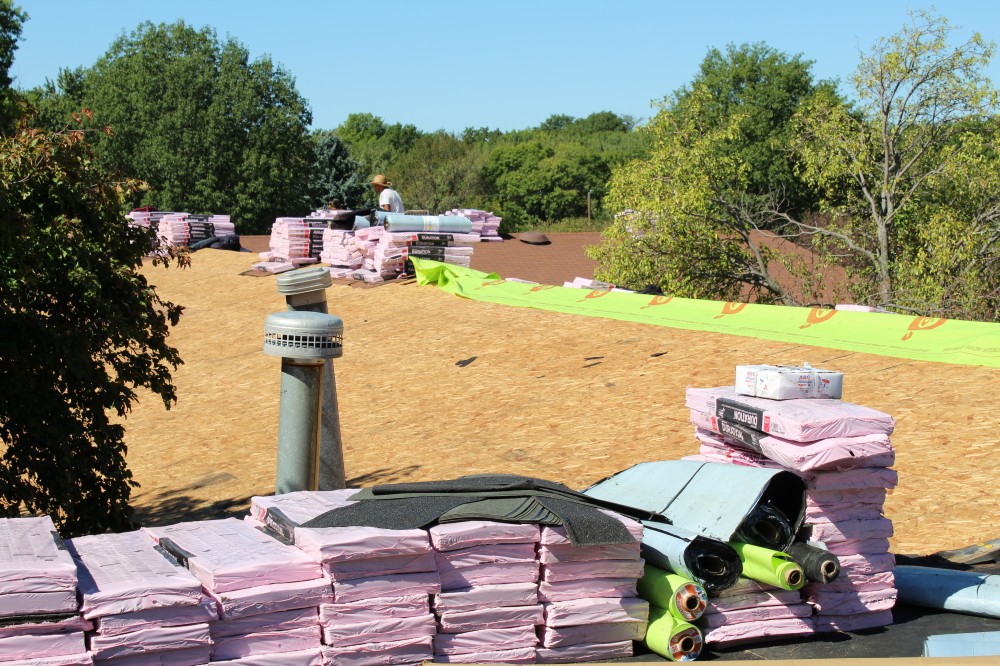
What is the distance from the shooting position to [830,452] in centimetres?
545

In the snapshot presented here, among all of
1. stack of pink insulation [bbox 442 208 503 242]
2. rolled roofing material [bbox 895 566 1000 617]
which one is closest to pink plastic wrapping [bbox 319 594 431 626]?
rolled roofing material [bbox 895 566 1000 617]

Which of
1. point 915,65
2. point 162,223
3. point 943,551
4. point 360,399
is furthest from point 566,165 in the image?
point 943,551

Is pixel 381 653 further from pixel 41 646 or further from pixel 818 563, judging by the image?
pixel 818 563

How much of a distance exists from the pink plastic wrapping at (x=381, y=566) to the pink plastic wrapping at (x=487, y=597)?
0.17m

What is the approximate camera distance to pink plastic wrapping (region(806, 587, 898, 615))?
5484 millimetres

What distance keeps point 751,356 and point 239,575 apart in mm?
10324

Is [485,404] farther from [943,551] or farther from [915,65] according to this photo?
[915,65]

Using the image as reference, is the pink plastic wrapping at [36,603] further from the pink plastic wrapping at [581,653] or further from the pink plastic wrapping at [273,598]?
the pink plastic wrapping at [581,653]

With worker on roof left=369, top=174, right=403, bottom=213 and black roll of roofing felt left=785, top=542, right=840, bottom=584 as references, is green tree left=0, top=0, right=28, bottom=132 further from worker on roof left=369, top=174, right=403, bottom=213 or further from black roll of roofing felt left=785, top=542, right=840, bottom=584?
black roll of roofing felt left=785, top=542, right=840, bottom=584

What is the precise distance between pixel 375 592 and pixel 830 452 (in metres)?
2.65

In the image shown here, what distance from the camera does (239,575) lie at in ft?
14.2

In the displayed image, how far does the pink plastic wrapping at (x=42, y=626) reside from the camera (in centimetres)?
382

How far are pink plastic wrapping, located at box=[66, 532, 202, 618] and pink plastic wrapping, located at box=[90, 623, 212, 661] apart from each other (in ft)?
0.33

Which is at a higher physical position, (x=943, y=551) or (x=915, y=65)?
(x=915, y=65)
